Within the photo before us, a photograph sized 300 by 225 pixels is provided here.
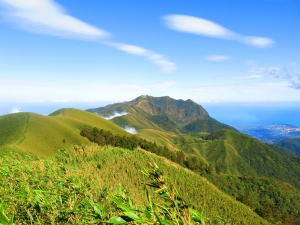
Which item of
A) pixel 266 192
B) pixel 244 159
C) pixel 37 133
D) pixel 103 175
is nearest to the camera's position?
pixel 103 175

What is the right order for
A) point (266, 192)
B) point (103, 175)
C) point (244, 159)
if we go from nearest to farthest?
1. point (103, 175)
2. point (266, 192)
3. point (244, 159)

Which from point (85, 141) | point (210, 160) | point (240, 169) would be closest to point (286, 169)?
point (240, 169)

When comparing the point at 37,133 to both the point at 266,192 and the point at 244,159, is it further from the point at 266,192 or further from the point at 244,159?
the point at 244,159

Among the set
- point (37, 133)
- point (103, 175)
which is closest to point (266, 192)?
point (103, 175)

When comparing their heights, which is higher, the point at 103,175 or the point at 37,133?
the point at 103,175

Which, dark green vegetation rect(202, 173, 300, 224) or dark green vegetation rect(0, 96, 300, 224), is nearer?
dark green vegetation rect(0, 96, 300, 224)

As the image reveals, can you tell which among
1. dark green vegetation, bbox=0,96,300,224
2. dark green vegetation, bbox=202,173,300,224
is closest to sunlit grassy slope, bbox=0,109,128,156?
dark green vegetation, bbox=0,96,300,224

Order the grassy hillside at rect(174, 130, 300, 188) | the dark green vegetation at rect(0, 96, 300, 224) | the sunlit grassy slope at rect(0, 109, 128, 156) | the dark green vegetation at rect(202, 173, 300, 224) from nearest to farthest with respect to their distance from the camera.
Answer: the dark green vegetation at rect(0, 96, 300, 224) < the sunlit grassy slope at rect(0, 109, 128, 156) < the dark green vegetation at rect(202, 173, 300, 224) < the grassy hillside at rect(174, 130, 300, 188)

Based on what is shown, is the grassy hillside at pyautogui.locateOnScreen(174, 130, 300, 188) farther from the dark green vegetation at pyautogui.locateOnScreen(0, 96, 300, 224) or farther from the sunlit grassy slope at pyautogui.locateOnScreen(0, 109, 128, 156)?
the sunlit grassy slope at pyautogui.locateOnScreen(0, 109, 128, 156)

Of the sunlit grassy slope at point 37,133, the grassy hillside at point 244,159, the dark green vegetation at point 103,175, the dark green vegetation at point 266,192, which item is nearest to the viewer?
the dark green vegetation at point 103,175

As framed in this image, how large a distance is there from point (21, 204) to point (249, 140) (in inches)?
8120

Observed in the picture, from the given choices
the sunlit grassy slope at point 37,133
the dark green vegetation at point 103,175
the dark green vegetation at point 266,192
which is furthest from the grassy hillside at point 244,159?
the sunlit grassy slope at point 37,133

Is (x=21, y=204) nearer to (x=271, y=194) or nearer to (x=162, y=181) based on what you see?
(x=162, y=181)

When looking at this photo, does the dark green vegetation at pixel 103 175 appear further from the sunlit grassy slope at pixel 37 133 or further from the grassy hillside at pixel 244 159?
the grassy hillside at pixel 244 159
